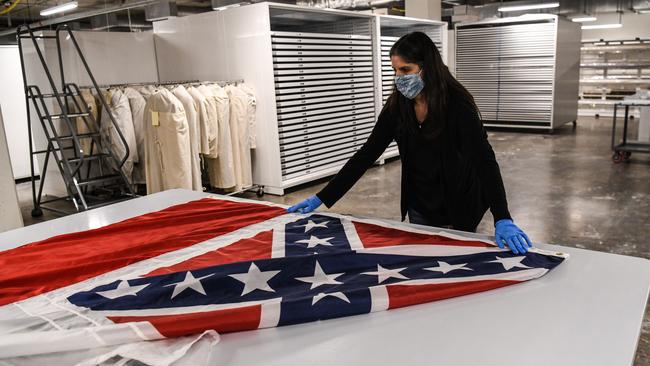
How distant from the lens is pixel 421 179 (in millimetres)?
2557

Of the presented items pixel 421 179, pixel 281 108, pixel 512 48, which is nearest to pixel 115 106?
pixel 281 108

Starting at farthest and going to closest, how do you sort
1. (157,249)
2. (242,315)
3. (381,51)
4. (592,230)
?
(381,51)
(592,230)
(157,249)
(242,315)

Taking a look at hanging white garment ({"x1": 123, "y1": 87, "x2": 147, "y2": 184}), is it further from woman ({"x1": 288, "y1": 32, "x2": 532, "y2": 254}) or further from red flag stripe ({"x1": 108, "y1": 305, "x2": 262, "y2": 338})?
red flag stripe ({"x1": 108, "y1": 305, "x2": 262, "y2": 338})

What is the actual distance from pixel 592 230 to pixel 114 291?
4.58 m

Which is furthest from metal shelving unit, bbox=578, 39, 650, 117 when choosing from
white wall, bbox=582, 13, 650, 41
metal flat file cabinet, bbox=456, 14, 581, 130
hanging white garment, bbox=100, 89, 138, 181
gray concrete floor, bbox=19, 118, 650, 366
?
hanging white garment, bbox=100, 89, 138, 181

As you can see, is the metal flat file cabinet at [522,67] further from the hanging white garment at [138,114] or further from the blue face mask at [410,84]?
the blue face mask at [410,84]

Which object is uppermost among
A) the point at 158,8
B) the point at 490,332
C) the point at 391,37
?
the point at 158,8

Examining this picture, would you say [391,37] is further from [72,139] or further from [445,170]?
[445,170]

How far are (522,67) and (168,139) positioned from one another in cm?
829

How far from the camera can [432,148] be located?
2.44 m

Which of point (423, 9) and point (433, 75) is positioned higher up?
point (423, 9)

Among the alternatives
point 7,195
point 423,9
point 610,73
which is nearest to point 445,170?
point 7,195

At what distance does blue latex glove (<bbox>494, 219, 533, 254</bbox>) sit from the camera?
1.79 metres

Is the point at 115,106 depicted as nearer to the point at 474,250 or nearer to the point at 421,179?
the point at 421,179
